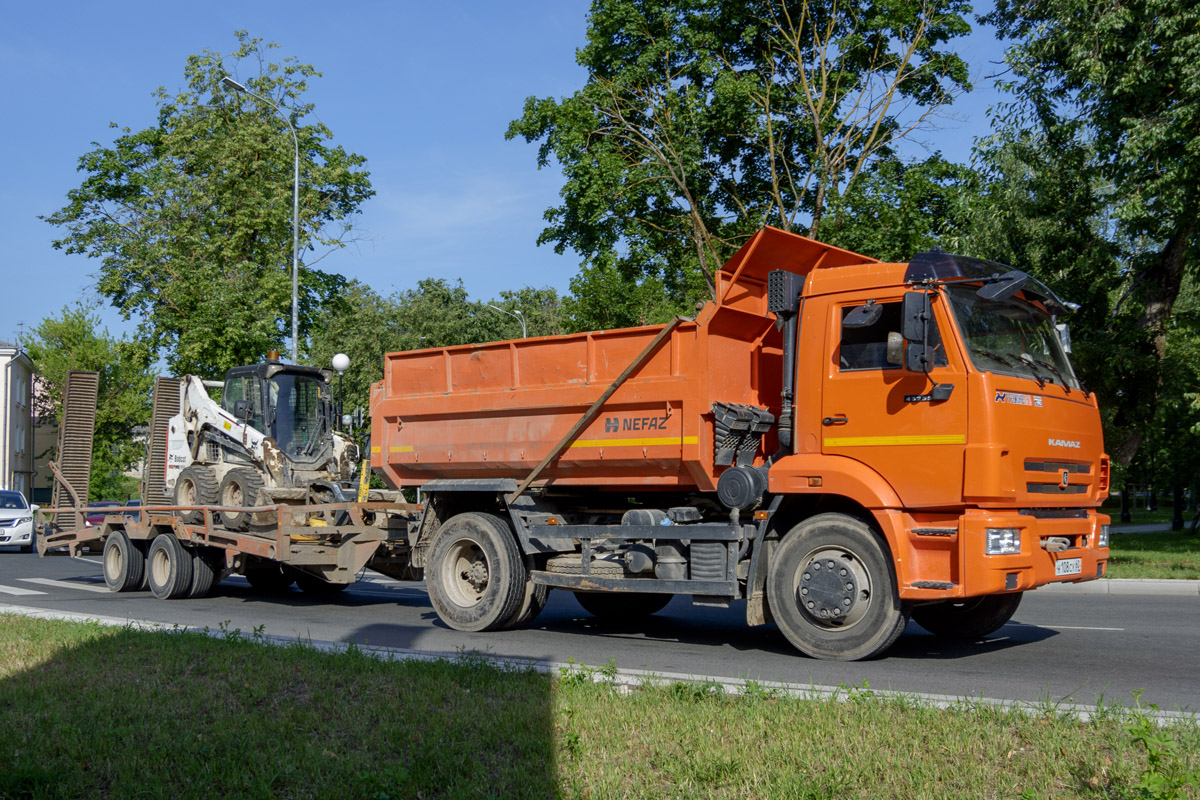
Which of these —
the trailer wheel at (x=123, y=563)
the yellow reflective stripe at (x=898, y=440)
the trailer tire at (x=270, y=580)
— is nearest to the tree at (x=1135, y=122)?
the yellow reflective stripe at (x=898, y=440)

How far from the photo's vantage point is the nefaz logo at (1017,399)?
7.44 metres

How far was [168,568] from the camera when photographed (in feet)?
45.1

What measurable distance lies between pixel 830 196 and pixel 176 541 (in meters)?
13.0

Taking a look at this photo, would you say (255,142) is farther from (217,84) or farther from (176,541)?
(176,541)

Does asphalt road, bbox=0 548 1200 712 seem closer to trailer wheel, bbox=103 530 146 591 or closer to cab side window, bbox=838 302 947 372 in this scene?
trailer wheel, bbox=103 530 146 591

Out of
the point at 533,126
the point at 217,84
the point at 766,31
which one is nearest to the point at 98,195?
the point at 217,84

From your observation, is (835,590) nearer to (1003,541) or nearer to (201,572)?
(1003,541)

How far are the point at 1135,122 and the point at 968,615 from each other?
10.2 meters

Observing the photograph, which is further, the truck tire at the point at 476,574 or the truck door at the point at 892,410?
the truck tire at the point at 476,574

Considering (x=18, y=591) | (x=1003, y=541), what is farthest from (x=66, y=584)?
(x=1003, y=541)

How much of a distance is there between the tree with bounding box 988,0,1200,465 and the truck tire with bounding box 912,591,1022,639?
929 cm

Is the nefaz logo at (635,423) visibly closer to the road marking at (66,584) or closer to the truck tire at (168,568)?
the truck tire at (168,568)

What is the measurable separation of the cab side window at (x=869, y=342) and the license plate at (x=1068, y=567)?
184 cm

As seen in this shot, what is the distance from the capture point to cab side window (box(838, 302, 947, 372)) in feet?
26.3
